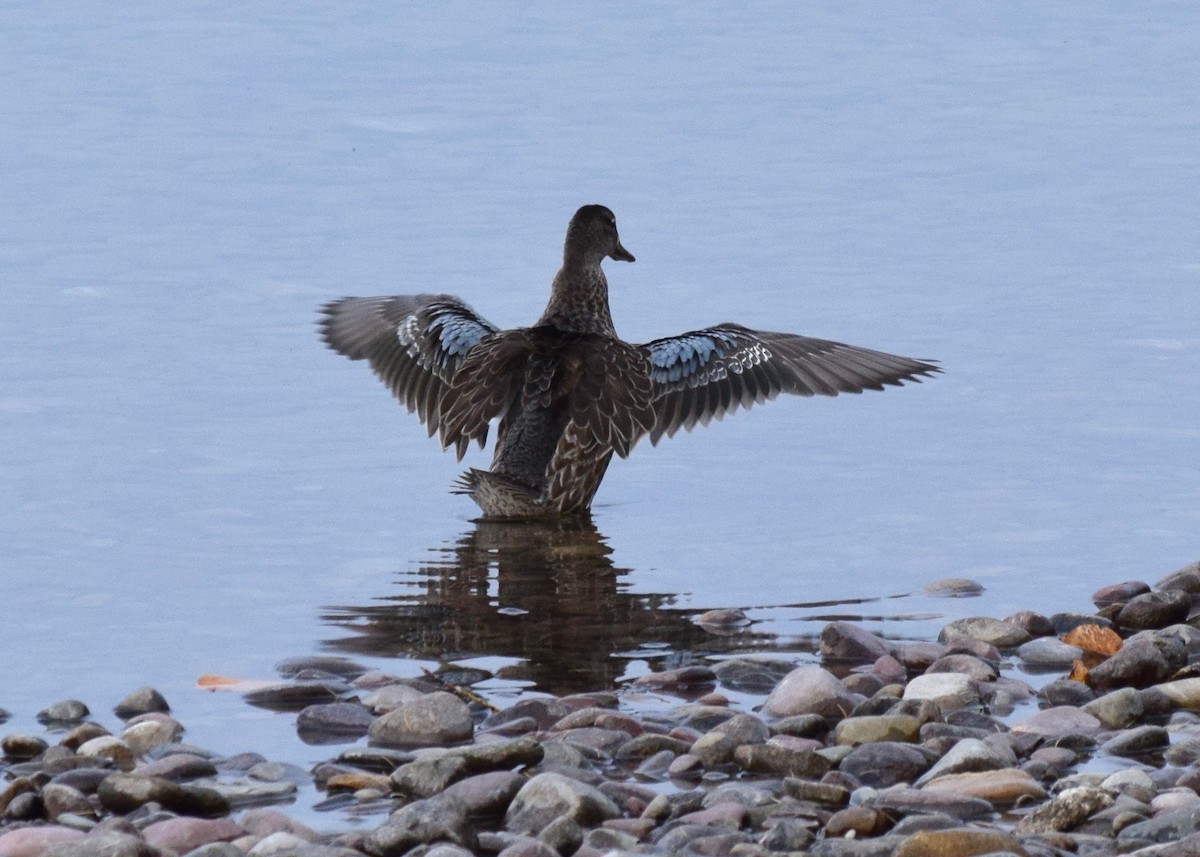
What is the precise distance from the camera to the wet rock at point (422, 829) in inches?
227

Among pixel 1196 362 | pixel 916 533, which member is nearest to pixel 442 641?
pixel 916 533

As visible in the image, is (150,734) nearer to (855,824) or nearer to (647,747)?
(647,747)

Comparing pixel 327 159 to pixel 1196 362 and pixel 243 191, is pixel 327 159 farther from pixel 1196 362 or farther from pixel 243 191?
pixel 1196 362

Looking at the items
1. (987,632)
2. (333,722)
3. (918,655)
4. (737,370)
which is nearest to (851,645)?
(918,655)

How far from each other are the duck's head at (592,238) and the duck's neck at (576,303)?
107 mm

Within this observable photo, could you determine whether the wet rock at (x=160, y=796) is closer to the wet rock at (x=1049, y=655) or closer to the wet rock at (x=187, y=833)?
the wet rock at (x=187, y=833)

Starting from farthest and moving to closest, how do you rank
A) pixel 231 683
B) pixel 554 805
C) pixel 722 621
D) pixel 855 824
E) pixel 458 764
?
pixel 722 621 < pixel 231 683 < pixel 458 764 < pixel 554 805 < pixel 855 824

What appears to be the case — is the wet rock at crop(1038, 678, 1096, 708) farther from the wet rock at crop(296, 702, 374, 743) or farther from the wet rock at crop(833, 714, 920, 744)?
the wet rock at crop(296, 702, 374, 743)

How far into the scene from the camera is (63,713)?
23.8ft

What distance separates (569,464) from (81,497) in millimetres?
2233

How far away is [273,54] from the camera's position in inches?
800

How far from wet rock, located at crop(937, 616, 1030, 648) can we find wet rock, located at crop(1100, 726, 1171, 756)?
133cm

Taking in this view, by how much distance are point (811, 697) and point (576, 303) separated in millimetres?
4630

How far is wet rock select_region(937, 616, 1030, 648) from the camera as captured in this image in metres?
8.07
